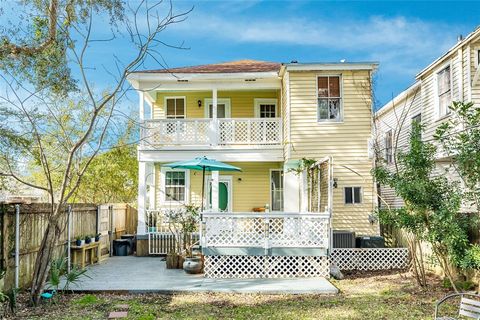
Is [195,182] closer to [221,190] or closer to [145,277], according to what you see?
[221,190]

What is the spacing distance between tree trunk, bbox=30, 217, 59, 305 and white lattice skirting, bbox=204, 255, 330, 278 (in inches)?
158

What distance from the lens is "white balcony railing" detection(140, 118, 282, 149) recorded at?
49.4 ft

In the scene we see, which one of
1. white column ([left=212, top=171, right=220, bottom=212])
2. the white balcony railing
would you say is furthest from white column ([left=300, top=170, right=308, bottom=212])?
white column ([left=212, top=171, right=220, bottom=212])

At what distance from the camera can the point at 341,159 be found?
1391 centimetres

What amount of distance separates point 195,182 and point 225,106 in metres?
3.23

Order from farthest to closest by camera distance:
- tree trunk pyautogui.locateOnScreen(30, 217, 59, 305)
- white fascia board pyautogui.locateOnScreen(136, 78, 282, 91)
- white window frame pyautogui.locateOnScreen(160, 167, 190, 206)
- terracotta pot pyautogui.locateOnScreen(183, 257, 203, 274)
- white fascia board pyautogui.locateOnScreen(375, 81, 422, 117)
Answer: white window frame pyautogui.locateOnScreen(160, 167, 190, 206), white fascia board pyautogui.locateOnScreen(375, 81, 422, 117), white fascia board pyautogui.locateOnScreen(136, 78, 282, 91), terracotta pot pyautogui.locateOnScreen(183, 257, 203, 274), tree trunk pyautogui.locateOnScreen(30, 217, 59, 305)

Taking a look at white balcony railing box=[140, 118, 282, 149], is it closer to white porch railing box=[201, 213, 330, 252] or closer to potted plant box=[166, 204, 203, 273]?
potted plant box=[166, 204, 203, 273]

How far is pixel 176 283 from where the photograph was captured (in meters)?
9.51

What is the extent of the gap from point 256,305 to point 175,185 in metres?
9.66

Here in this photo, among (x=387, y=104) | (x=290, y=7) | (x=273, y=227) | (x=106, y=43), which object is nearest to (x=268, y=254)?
(x=273, y=227)

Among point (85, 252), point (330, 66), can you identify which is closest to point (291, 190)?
point (330, 66)

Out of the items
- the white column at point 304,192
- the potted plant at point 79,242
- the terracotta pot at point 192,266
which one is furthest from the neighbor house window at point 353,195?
the potted plant at point 79,242

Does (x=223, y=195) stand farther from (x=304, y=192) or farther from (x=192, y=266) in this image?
(x=192, y=266)

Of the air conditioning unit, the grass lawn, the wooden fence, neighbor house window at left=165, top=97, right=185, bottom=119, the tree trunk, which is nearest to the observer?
the grass lawn
